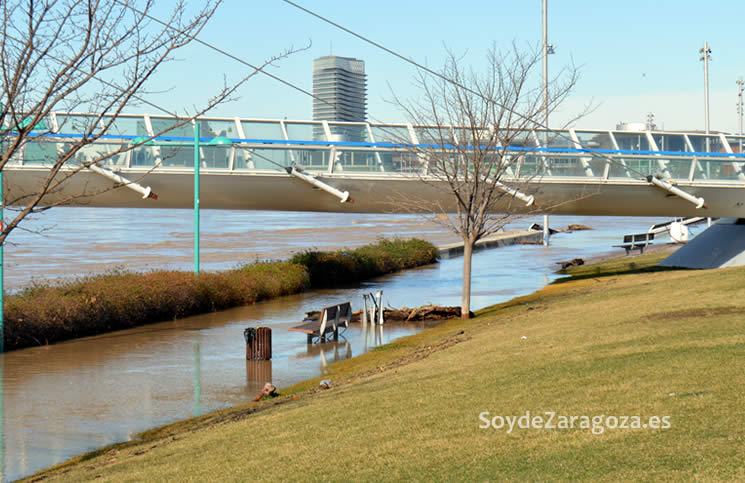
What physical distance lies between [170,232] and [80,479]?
7327 cm

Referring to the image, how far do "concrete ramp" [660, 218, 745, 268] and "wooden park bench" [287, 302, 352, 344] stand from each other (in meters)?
15.3

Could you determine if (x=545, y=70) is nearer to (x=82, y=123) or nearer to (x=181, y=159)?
(x=181, y=159)

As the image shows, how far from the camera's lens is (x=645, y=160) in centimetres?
2675

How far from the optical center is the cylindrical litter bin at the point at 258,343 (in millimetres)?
17422

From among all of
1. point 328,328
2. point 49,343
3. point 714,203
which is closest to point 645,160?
point 714,203

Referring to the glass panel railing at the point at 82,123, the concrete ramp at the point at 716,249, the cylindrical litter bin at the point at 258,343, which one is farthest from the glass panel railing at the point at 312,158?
the concrete ramp at the point at 716,249

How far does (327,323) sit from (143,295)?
258 inches

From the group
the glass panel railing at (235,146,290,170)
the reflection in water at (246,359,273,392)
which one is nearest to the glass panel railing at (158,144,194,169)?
the glass panel railing at (235,146,290,170)

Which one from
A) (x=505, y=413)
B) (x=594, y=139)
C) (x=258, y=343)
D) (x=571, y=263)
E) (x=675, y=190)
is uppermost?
(x=594, y=139)

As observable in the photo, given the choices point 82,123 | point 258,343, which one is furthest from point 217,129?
point 82,123

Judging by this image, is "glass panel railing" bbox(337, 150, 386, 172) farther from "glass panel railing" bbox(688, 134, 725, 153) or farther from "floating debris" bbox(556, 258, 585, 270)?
"floating debris" bbox(556, 258, 585, 270)

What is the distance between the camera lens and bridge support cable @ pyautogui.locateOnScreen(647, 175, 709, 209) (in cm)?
2661

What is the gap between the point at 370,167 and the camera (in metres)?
26.0

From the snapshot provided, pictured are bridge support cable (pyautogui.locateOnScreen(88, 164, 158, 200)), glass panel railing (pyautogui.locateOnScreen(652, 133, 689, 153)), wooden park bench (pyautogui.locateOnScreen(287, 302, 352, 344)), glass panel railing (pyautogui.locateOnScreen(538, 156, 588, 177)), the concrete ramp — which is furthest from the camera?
the concrete ramp
